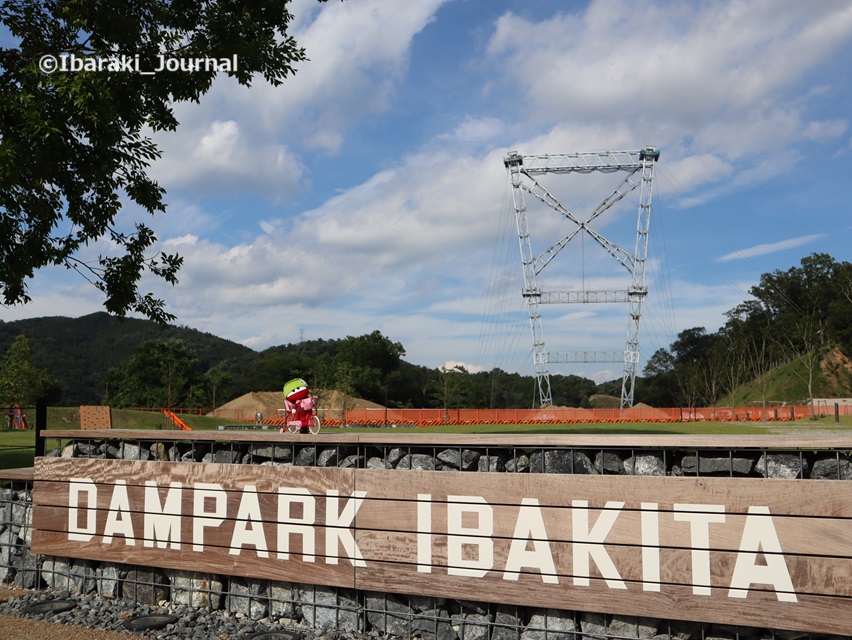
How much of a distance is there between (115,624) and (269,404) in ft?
187

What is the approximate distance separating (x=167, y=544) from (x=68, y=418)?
2665cm

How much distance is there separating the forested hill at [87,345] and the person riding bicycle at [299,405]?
9259 cm

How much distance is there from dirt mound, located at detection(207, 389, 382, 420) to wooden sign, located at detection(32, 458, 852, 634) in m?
33.1

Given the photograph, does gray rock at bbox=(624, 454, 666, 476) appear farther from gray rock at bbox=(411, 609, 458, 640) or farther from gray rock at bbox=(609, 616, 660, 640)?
gray rock at bbox=(411, 609, 458, 640)

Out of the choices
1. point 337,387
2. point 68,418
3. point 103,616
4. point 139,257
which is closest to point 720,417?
point 337,387

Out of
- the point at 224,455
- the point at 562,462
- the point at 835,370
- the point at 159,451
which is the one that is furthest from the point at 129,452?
the point at 835,370

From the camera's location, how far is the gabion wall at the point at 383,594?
5.03m

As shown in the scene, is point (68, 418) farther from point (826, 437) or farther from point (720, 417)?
point (720, 417)

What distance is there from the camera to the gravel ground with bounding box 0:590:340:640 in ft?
19.0

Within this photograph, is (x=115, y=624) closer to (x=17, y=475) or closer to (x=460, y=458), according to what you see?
(x=17, y=475)

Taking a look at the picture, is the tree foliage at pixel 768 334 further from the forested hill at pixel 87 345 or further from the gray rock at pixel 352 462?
the gray rock at pixel 352 462

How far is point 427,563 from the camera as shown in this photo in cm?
561

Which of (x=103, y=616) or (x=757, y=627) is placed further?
(x=103, y=616)

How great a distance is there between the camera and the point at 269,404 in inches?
2430
